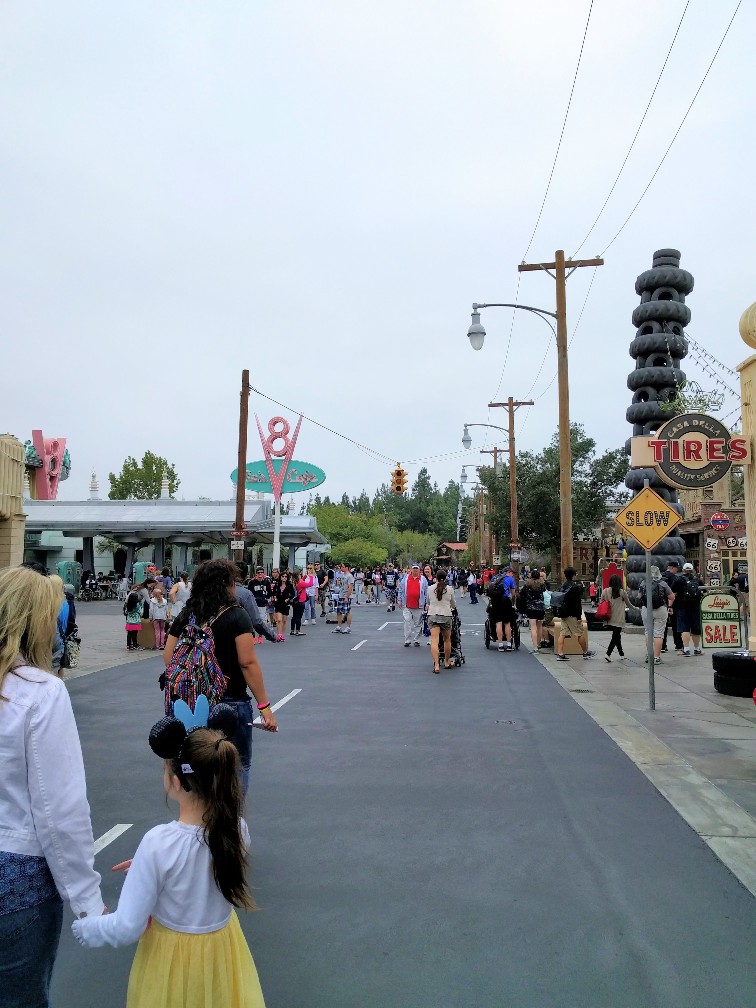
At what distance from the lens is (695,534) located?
38.0 metres

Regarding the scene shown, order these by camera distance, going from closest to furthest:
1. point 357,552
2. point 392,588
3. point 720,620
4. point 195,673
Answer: point 195,673 < point 720,620 < point 392,588 < point 357,552

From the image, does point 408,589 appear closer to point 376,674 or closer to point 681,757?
point 376,674

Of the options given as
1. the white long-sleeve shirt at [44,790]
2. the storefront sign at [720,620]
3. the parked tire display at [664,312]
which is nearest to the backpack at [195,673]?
the white long-sleeve shirt at [44,790]

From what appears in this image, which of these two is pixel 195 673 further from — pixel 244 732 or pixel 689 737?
pixel 689 737

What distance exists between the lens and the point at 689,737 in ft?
28.8

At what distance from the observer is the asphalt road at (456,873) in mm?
Result: 3643

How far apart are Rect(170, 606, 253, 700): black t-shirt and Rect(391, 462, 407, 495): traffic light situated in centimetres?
2393

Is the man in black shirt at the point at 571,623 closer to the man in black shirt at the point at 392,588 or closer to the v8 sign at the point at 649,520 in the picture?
the v8 sign at the point at 649,520

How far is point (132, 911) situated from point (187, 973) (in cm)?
26

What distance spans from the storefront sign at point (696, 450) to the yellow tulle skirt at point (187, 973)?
10.6 meters

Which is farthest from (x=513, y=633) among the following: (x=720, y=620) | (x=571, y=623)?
(x=720, y=620)

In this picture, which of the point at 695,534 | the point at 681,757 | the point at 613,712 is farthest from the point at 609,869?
the point at 695,534

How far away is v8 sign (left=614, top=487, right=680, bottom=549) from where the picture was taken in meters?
A: 10.6

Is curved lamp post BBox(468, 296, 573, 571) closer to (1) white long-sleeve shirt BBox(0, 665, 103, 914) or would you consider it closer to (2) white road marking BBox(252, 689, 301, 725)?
(2) white road marking BBox(252, 689, 301, 725)
